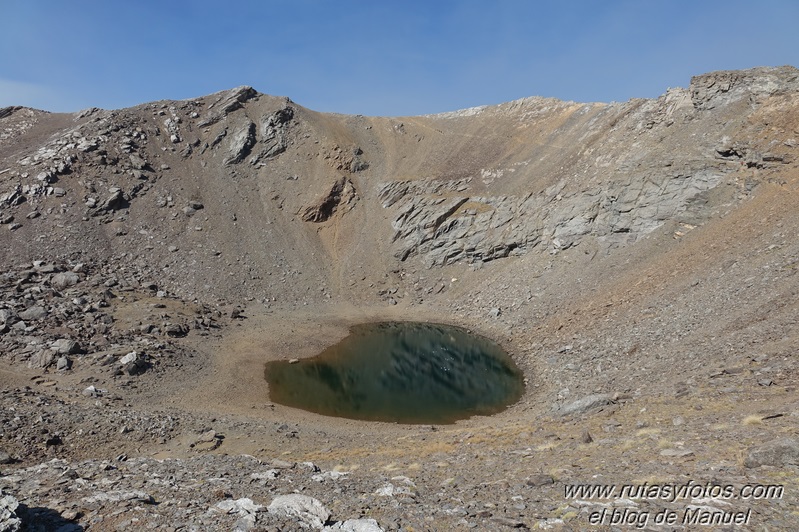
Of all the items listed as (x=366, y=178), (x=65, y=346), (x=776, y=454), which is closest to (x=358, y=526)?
(x=776, y=454)

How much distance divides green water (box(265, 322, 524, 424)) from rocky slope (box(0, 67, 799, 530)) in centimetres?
153

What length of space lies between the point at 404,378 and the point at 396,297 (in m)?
15.1

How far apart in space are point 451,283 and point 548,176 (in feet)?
49.4

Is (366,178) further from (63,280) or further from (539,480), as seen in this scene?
(539,480)

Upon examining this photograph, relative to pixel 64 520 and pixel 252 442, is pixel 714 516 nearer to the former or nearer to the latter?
pixel 64 520

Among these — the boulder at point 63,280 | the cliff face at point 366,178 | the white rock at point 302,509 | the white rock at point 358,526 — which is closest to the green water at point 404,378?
the cliff face at point 366,178

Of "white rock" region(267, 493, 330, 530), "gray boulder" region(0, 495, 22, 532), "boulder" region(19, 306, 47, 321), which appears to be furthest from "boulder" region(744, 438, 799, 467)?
"boulder" region(19, 306, 47, 321)

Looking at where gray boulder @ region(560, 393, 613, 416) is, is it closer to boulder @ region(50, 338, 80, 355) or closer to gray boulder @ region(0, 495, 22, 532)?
gray boulder @ region(0, 495, 22, 532)

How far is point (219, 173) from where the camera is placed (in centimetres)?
5334

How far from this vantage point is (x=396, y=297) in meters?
44.8

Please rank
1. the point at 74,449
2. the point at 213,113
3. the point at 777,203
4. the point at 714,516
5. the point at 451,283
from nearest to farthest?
the point at 714,516, the point at 74,449, the point at 777,203, the point at 451,283, the point at 213,113

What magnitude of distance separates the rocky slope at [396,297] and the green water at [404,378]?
153cm

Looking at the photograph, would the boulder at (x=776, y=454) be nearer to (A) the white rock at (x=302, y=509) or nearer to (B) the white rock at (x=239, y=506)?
(A) the white rock at (x=302, y=509)

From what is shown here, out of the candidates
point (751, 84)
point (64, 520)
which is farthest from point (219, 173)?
point (751, 84)
